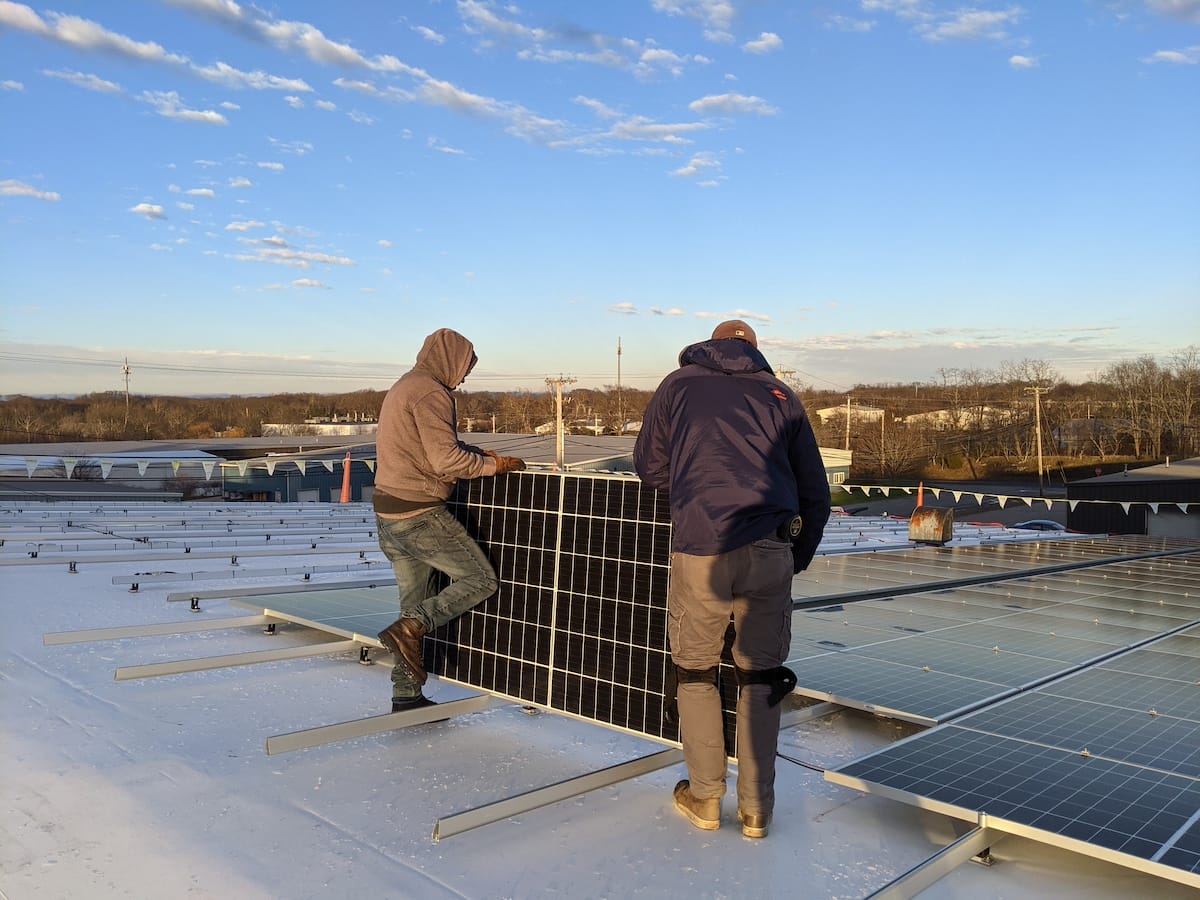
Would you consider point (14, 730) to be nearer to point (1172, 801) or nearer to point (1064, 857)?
point (1064, 857)

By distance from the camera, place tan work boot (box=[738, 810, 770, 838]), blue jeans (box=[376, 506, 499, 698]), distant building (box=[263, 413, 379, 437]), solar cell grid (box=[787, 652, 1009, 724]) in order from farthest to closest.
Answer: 1. distant building (box=[263, 413, 379, 437])
2. blue jeans (box=[376, 506, 499, 698])
3. solar cell grid (box=[787, 652, 1009, 724])
4. tan work boot (box=[738, 810, 770, 838])

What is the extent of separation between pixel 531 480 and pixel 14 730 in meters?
2.48

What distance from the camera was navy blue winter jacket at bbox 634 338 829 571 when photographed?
3.01 metres

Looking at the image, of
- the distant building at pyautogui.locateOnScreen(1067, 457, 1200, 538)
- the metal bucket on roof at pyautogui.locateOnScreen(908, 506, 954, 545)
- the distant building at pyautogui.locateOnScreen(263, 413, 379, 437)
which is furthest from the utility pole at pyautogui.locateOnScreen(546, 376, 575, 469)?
the distant building at pyautogui.locateOnScreen(263, 413, 379, 437)

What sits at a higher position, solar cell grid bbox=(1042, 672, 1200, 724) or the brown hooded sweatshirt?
the brown hooded sweatshirt

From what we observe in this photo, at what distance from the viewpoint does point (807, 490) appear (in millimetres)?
3197

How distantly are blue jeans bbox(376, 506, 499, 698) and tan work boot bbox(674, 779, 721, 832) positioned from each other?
146 centimetres

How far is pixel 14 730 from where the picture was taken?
12.2 feet

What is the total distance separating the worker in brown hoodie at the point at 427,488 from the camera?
13.0 feet

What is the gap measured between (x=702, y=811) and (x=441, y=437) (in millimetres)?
1929

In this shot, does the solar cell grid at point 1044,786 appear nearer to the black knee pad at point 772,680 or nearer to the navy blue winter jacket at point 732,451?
the black knee pad at point 772,680

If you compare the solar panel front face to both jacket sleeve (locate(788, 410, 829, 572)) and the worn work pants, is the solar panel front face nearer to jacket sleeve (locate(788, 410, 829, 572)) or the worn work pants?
the worn work pants

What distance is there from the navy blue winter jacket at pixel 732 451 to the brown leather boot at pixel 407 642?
1.50 metres

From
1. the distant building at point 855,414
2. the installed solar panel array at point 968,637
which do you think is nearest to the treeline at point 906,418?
the distant building at point 855,414
